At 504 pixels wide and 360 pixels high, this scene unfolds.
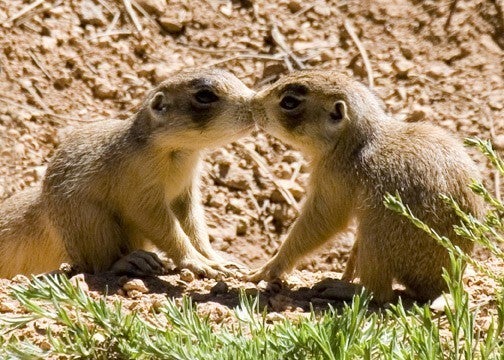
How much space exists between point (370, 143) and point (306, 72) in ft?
2.39

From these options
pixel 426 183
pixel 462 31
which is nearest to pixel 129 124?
pixel 426 183

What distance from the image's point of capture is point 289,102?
700 centimetres

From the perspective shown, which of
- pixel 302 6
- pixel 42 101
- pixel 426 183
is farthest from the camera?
pixel 302 6

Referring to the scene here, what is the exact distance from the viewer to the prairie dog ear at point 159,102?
7.28 metres

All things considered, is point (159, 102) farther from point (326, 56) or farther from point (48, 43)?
point (326, 56)

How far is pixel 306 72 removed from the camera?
7152 millimetres

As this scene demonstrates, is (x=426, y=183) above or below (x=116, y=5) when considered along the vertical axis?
below

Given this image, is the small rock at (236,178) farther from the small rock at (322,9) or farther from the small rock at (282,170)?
the small rock at (322,9)

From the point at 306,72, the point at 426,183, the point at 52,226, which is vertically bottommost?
the point at 52,226

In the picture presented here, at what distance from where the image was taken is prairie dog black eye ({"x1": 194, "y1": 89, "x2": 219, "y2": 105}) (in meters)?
7.14

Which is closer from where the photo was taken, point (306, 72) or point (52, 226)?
point (306, 72)

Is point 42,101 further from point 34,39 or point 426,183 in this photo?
point 426,183

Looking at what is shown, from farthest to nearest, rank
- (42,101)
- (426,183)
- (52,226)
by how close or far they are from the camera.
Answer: (42,101)
(52,226)
(426,183)

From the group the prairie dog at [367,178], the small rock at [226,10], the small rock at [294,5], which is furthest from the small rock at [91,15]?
the prairie dog at [367,178]
